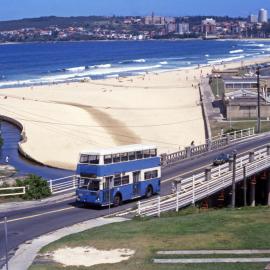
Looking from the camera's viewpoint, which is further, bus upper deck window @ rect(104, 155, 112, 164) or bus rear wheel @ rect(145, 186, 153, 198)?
bus rear wheel @ rect(145, 186, 153, 198)

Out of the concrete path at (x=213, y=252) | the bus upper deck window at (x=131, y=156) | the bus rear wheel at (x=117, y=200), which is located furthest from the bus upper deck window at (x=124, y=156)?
the concrete path at (x=213, y=252)

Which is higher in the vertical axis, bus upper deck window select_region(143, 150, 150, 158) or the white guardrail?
bus upper deck window select_region(143, 150, 150, 158)

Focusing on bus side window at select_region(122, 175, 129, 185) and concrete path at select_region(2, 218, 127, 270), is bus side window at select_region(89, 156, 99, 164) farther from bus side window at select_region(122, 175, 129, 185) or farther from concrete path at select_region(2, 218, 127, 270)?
concrete path at select_region(2, 218, 127, 270)

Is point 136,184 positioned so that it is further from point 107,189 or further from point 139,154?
point 107,189

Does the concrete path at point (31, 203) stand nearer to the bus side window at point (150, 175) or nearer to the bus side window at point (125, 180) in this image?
the bus side window at point (125, 180)

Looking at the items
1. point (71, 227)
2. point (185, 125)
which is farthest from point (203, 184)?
point (185, 125)

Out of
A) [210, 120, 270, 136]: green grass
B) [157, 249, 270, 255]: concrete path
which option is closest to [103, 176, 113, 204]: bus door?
[157, 249, 270, 255]: concrete path
